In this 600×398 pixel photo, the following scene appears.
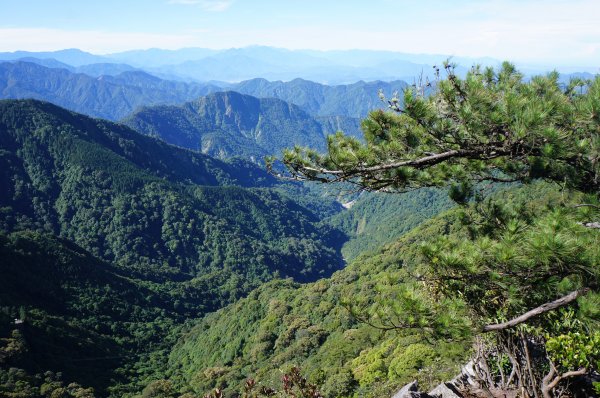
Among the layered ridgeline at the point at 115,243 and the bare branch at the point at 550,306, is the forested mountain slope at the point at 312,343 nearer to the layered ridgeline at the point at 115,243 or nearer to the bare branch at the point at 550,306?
the bare branch at the point at 550,306

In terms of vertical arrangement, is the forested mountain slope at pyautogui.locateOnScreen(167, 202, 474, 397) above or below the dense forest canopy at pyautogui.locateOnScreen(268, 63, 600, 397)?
below

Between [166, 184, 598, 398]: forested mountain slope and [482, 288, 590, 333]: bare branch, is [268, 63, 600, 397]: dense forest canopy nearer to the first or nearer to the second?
[482, 288, 590, 333]: bare branch

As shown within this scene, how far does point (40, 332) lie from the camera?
2157 inches

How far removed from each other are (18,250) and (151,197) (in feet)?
195

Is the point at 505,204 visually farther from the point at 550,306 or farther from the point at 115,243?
the point at 115,243

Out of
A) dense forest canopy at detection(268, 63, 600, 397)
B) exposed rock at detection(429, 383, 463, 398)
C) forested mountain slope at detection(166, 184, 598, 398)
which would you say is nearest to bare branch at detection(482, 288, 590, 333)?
dense forest canopy at detection(268, 63, 600, 397)

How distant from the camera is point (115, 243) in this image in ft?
389

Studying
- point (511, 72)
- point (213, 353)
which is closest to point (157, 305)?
point (213, 353)

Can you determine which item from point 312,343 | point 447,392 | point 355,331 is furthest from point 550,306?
point 312,343

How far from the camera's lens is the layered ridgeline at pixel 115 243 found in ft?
201

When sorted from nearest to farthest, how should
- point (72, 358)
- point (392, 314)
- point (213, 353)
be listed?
point (392, 314) → point (72, 358) → point (213, 353)

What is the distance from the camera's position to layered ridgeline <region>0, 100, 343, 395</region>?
6131 cm

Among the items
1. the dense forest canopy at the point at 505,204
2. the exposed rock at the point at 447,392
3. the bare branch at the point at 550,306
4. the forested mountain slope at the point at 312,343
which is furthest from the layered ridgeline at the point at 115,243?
the bare branch at the point at 550,306

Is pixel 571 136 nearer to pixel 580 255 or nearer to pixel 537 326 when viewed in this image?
pixel 580 255
